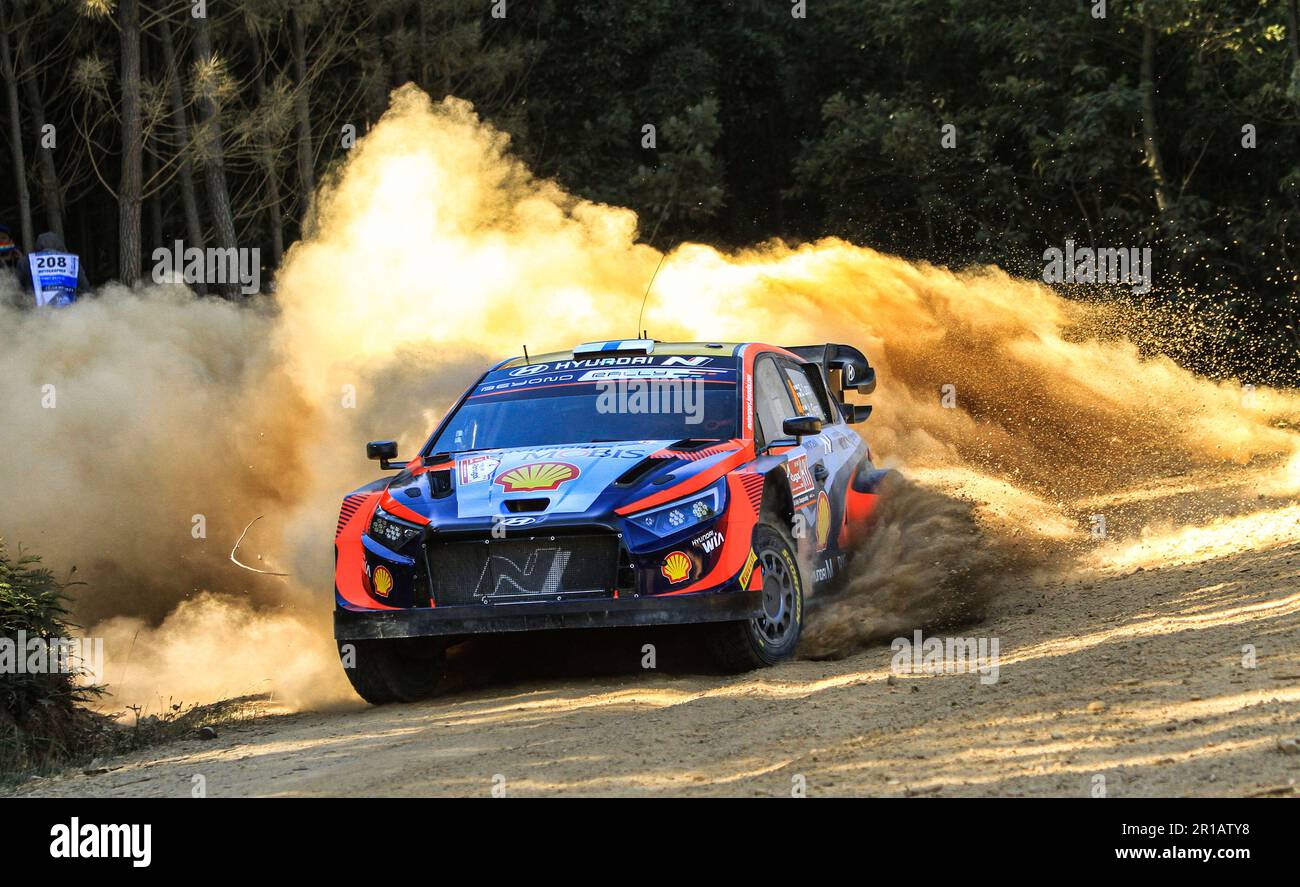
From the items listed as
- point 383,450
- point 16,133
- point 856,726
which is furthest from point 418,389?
point 16,133

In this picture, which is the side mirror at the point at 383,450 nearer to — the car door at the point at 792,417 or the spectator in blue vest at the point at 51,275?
the car door at the point at 792,417

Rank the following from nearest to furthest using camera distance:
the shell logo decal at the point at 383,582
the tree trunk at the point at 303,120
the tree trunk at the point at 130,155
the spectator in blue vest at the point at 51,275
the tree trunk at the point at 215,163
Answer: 1. the shell logo decal at the point at 383,582
2. the spectator in blue vest at the point at 51,275
3. the tree trunk at the point at 130,155
4. the tree trunk at the point at 215,163
5. the tree trunk at the point at 303,120

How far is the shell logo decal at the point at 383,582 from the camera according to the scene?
27.2ft

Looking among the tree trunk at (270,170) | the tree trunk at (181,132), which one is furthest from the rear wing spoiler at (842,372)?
the tree trunk at (270,170)

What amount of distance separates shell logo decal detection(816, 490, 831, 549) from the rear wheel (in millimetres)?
2286

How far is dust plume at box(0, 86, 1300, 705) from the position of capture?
1216cm

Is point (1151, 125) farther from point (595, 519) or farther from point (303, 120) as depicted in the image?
point (595, 519)

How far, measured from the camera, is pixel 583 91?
33875 mm

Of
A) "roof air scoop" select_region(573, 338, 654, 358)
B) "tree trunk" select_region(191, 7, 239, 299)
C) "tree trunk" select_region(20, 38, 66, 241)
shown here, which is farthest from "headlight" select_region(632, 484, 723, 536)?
"tree trunk" select_region(20, 38, 66, 241)

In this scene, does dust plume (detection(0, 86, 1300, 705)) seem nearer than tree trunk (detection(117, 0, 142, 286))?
Yes

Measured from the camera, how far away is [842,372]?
11688 mm

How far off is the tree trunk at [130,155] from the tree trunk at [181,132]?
64 cm

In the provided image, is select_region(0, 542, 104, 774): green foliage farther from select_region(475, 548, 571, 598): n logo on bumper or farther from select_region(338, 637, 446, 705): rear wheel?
select_region(475, 548, 571, 598): n logo on bumper

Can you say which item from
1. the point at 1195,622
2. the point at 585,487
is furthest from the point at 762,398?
the point at 1195,622
